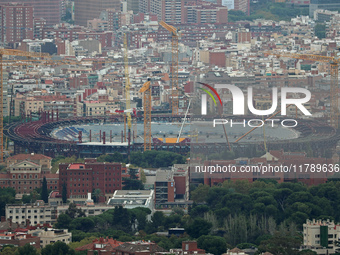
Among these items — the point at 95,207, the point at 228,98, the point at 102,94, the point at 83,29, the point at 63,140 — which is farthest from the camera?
the point at 83,29

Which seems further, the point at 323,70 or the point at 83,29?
the point at 83,29

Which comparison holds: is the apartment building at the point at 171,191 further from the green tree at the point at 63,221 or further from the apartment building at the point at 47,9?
the apartment building at the point at 47,9

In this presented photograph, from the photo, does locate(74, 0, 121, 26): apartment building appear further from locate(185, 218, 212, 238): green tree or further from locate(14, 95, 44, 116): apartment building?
locate(185, 218, 212, 238): green tree

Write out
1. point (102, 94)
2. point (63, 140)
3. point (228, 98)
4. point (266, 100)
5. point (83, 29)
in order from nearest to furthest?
1. point (228, 98)
2. point (266, 100)
3. point (63, 140)
4. point (102, 94)
5. point (83, 29)

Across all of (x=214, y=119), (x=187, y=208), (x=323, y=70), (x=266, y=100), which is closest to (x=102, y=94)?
(x=323, y=70)

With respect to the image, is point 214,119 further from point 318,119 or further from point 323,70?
point 323,70
